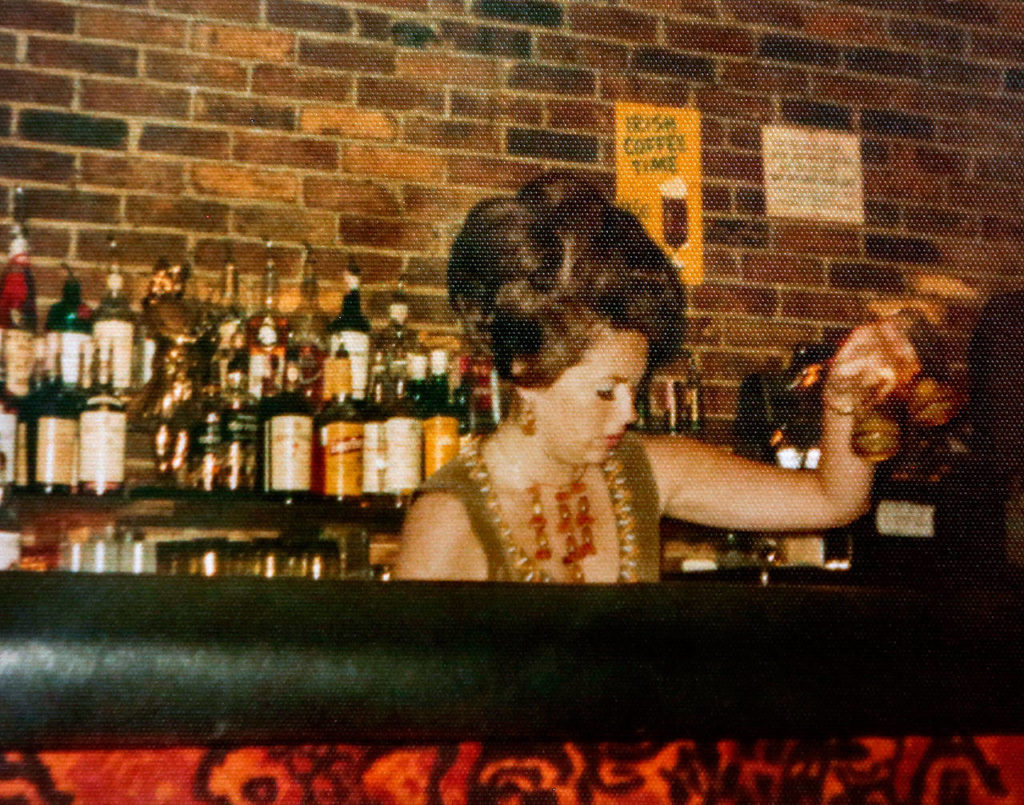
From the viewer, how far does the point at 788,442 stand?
1824 millimetres

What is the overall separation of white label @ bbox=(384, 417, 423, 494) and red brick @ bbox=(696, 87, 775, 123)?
112 centimetres

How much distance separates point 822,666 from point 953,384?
5.62ft

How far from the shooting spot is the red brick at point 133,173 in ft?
5.91

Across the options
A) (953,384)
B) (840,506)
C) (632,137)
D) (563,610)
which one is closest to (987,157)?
(953,384)

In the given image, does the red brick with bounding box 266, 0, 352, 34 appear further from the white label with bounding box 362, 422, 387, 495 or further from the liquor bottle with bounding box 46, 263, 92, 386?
the white label with bounding box 362, 422, 387, 495

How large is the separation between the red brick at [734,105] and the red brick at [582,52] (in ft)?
0.69

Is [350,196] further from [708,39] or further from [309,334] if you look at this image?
[708,39]

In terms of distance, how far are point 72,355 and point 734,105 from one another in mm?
1565

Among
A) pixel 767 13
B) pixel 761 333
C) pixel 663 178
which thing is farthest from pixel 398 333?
pixel 767 13

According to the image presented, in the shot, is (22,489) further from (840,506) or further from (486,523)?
(840,506)

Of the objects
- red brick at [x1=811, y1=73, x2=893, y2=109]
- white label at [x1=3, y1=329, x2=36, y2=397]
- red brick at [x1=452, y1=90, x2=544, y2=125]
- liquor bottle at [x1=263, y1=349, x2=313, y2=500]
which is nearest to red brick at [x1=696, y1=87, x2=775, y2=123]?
red brick at [x1=811, y1=73, x2=893, y2=109]

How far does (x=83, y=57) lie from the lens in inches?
71.6

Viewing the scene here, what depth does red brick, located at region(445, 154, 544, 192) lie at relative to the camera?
1.98 metres

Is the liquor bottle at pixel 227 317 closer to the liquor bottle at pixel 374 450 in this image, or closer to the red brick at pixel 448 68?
the liquor bottle at pixel 374 450
